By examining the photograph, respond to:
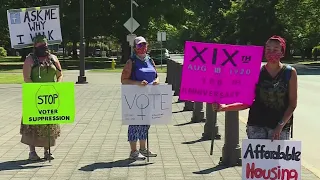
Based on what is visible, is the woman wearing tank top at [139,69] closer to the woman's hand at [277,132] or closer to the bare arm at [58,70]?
the bare arm at [58,70]

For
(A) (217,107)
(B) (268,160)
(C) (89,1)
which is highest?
(C) (89,1)

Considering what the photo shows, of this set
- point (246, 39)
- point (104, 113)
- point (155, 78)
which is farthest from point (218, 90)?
point (246, 39)

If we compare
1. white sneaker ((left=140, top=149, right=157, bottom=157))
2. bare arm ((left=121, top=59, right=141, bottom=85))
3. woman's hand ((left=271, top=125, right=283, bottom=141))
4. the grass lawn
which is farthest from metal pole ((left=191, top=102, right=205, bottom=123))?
the grass lawn

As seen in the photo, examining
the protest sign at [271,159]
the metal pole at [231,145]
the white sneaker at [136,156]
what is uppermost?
the protest sign at [271,159]

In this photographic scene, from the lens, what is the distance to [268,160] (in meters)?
4.87

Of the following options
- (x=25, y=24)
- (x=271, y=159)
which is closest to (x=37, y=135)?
(x=25, y=24)

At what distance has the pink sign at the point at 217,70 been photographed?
552 centimetres

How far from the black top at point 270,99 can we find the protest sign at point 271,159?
234 mm

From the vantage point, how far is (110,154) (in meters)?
8.09

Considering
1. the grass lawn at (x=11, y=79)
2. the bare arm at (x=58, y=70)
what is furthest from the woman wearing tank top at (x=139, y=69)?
the grass lawn at (x=11, y=79)

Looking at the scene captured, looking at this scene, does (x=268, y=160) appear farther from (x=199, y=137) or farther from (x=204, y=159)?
(x=199, y=137)

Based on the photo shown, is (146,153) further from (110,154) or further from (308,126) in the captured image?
(308,126)

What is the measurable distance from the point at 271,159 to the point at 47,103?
143 inches

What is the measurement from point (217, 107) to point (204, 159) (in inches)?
91.5
